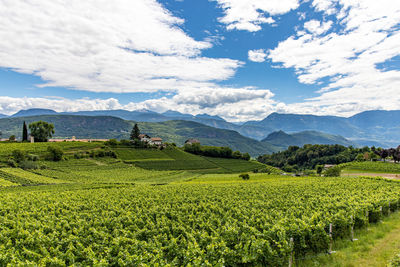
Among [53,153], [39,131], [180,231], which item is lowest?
[180,231]

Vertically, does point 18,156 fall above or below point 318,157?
above

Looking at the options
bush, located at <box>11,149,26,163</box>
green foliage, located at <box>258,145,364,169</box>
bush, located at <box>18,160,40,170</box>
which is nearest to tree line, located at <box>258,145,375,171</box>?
green foliage, located at <box>258,145,364,169</box>

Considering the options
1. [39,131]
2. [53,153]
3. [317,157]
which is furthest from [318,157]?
[39,131]

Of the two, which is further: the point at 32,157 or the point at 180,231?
the point at 32,157

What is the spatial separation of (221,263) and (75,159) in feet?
354

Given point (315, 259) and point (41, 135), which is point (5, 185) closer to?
point (315, 259)

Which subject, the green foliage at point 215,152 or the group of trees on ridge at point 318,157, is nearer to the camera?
the green foliage at point 215,152

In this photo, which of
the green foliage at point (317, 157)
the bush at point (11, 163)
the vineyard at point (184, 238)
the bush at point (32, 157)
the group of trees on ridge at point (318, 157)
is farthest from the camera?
the green foliage at point (317, 157)

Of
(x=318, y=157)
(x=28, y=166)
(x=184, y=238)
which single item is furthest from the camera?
(x=318, y=157)

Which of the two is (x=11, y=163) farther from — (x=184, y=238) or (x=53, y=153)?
(x=184, y=238)

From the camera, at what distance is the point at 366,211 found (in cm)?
2044

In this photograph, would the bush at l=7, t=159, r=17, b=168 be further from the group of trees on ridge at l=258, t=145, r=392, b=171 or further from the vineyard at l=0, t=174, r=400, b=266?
the group of trees on ridge at l=258, t=145, r=392, b=171

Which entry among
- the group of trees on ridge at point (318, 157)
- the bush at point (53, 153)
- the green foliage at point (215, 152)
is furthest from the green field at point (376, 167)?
the bush at point (53, 153)

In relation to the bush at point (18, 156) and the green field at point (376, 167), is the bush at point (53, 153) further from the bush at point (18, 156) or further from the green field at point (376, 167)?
the green field at point (376, 167)
